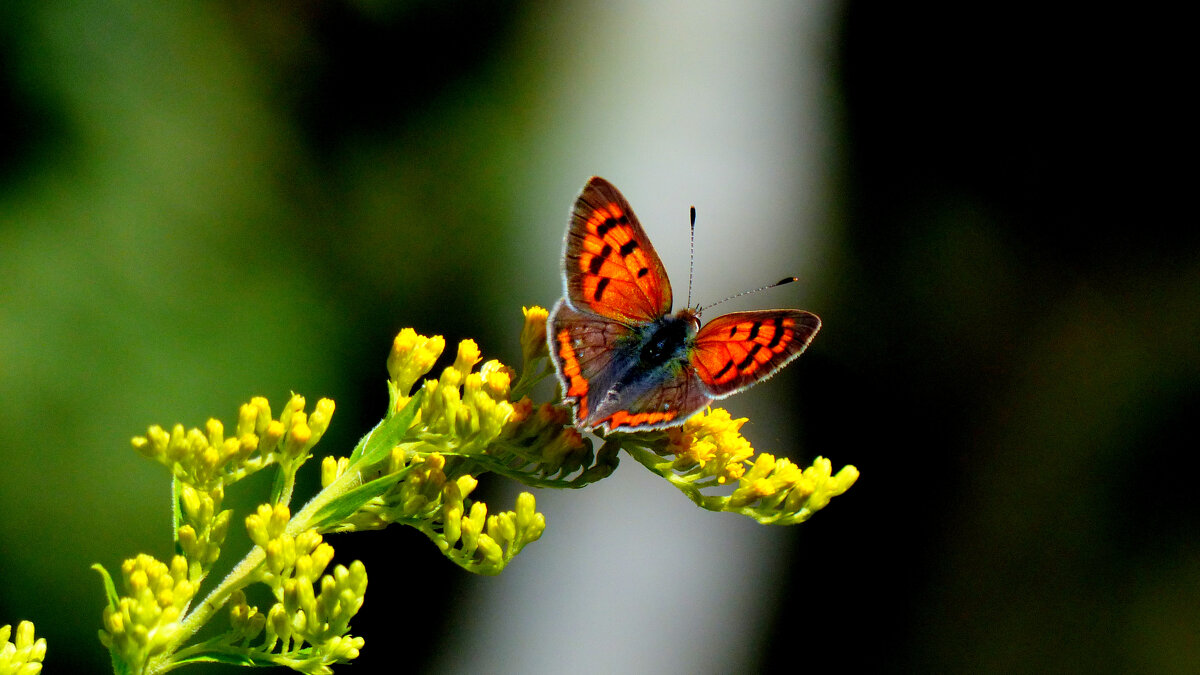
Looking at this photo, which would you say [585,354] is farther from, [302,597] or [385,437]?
[302,597]

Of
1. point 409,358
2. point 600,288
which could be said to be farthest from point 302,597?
point 600,288

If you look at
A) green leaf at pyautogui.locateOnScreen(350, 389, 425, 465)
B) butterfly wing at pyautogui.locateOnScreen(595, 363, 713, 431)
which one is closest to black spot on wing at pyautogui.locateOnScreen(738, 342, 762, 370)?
butterfly wing at pyautogui.locateOnScreen(595, 363, 713, 431)

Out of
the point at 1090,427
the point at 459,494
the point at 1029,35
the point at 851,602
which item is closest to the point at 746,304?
the point at 851,602

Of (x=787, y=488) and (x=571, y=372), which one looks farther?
(x=787, y=488)

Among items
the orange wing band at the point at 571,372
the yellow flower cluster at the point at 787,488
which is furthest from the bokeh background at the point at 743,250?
the yellow flower cluster at the point at 787,488

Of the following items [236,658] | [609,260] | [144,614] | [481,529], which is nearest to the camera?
[144,614]

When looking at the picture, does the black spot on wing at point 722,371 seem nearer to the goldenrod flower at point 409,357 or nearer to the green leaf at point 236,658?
the goldenrod flower at point 409,357

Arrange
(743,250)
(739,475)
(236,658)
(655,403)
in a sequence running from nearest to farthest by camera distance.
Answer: (236,658) → (655,403) → (739,475) → (743,250)
